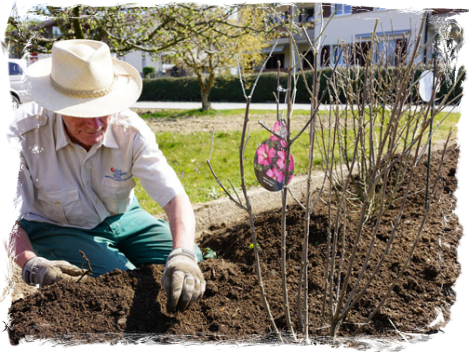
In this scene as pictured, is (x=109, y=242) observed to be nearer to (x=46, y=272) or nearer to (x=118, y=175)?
(x=118, y=175)

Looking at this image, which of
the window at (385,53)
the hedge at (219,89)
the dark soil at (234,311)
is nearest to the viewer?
the dark soil at (234,311)

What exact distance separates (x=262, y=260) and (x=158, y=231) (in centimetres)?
78

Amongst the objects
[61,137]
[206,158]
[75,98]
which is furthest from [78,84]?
[206,158]

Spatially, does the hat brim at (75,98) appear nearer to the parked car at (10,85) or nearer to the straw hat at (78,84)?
the straw hat at (78,84)

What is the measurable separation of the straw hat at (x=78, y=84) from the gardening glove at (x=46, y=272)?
2.31ft

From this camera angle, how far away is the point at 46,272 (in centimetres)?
205

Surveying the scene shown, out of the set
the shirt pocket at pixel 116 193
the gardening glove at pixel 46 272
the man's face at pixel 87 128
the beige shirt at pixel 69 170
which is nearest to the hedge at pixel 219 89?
the shirt pocket at pixel 116 193

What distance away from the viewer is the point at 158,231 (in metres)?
2.96

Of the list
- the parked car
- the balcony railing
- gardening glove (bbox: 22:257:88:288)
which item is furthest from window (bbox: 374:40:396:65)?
the balcony railing

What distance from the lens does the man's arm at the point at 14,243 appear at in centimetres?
219

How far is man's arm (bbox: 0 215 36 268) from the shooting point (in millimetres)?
Answer: 2186

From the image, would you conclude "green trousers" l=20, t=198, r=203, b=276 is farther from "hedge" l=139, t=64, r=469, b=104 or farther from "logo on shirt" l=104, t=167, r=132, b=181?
"hedge" l=139, t=64, r=469, b=104

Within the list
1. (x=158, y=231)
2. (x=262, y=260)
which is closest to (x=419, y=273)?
(x=262, y=260)

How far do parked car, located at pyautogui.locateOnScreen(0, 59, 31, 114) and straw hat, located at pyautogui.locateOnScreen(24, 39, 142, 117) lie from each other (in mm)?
11873
